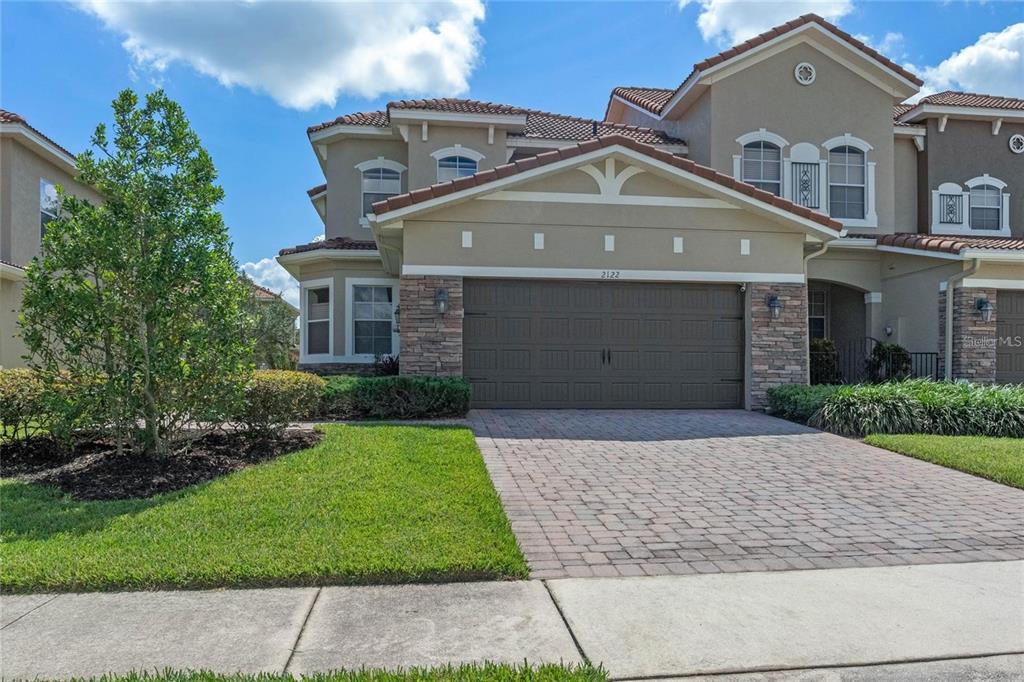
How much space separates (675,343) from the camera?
1252 cm

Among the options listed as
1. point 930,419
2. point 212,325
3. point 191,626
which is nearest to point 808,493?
point 930,419

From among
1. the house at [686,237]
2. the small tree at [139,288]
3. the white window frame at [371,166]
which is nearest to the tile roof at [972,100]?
the house at [686,237]

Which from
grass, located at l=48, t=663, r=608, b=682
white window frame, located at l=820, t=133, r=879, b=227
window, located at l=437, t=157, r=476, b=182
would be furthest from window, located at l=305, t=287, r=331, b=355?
grass, located at l=48, t=663, r=608, b=682

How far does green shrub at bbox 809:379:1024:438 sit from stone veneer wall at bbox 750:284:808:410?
195cm

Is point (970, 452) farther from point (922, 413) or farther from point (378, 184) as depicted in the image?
point (378, 184)

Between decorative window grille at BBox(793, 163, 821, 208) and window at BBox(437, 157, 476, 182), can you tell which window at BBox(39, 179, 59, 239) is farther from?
decorative window grille at BBox(793, 163, 821, 208)

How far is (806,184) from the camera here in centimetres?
1622

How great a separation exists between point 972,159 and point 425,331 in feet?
52.9

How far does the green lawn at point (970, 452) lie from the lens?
7.37 m

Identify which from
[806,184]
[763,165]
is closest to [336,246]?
[763,165]

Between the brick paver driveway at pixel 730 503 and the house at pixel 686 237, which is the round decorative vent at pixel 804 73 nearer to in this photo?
the house at pixel 686 237

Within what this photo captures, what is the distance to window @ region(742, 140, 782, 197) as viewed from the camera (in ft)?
52.7

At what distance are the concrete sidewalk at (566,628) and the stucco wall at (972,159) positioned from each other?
651 inches

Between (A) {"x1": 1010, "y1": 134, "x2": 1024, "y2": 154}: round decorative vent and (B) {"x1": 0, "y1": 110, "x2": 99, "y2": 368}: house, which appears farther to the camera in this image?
(A) {"x1": 1010, "y1": 134, "x2": 1024, "y2": 154}: round decorative vent
